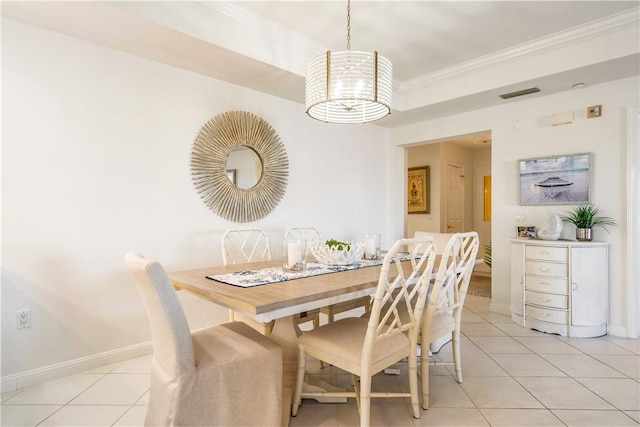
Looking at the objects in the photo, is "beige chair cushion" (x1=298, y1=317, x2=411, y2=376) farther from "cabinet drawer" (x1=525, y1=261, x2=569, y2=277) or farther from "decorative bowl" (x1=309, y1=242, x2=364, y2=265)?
"cabinet drawer" (x1=525, y1=261, x2=569, y2=277)

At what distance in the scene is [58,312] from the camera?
2262 mm

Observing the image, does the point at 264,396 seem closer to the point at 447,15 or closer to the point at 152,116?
the point at 152,116

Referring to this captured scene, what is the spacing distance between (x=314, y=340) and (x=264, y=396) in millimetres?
344

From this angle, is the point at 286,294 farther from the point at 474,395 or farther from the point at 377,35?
the point at 377,35

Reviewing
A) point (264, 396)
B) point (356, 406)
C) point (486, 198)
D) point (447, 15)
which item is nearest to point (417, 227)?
point (486, 198)

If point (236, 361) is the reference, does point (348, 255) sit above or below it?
above

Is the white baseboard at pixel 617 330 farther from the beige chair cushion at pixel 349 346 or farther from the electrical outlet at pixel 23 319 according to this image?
the electrical outlet at pixel 23 319

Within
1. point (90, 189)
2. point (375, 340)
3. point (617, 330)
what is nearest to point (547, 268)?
point (617, 330)

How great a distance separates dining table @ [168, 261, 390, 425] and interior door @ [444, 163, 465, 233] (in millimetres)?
4283

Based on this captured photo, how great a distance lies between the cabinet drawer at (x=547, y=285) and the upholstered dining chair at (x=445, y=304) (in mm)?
1332

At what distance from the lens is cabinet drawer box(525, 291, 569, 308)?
9.96ft

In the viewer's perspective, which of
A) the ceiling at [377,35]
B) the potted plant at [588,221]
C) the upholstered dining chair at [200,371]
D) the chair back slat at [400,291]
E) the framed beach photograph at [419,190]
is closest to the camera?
the upholstered dining chair at [200,371]

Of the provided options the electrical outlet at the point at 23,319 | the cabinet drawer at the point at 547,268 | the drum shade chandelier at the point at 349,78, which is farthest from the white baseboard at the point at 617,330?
the electrical outlet at the point at 23,319

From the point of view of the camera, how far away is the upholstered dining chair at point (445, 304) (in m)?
→ 1.90
